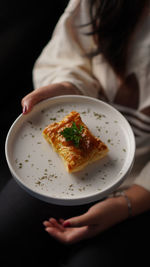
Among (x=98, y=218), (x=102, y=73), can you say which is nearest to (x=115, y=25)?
(x=102, y=73)

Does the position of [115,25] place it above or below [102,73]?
above

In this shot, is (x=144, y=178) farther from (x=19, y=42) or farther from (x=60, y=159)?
(x=19, y=42)

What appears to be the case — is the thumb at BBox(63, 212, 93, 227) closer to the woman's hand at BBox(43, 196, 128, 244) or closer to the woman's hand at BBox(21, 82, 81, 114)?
the woman's hand at BBox(43, 196, 128, 244)

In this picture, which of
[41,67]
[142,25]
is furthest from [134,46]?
[41,67]

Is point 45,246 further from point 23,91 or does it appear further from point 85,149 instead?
point 23,91

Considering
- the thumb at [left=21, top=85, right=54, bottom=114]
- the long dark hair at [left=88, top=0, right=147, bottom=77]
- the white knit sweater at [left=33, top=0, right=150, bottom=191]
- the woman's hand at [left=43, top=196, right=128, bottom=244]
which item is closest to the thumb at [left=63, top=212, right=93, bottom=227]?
the woman's hand at [left=43, top=196, right=128, bottom=244]
